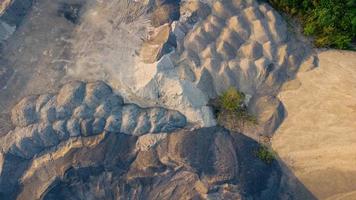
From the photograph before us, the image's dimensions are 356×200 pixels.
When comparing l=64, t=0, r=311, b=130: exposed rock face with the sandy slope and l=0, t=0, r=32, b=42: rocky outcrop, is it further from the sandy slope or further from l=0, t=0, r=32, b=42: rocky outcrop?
l=0, t=0, r=32, b=42: rocky outcrop

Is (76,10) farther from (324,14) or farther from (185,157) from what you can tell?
(324,14)

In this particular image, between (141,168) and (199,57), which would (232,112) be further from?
(141,168)

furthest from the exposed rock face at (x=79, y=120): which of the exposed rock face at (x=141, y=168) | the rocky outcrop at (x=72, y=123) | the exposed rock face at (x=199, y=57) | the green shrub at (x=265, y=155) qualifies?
the green shrub at (x=265, y=155)

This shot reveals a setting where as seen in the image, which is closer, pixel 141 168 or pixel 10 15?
pixel 141 168

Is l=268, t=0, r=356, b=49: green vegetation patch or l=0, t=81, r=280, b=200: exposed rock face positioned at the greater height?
l=268, t=0, r=356, b=49: green vegetation patch

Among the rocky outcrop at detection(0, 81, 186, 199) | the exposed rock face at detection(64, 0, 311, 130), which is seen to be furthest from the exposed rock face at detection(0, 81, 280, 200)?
the exposed rock face at detection(64, 0, 311, 130)

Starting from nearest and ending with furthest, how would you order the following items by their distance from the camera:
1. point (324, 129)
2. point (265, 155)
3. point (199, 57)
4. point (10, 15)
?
point (265, 155), point (324, 129), point (199, 57), point (10, 15)

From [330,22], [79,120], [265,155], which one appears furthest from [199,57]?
[330,22]

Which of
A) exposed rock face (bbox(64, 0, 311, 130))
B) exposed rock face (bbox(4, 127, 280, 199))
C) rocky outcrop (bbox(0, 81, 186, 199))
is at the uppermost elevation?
exposed rock face (bbox(64, 0, 311, 130))
